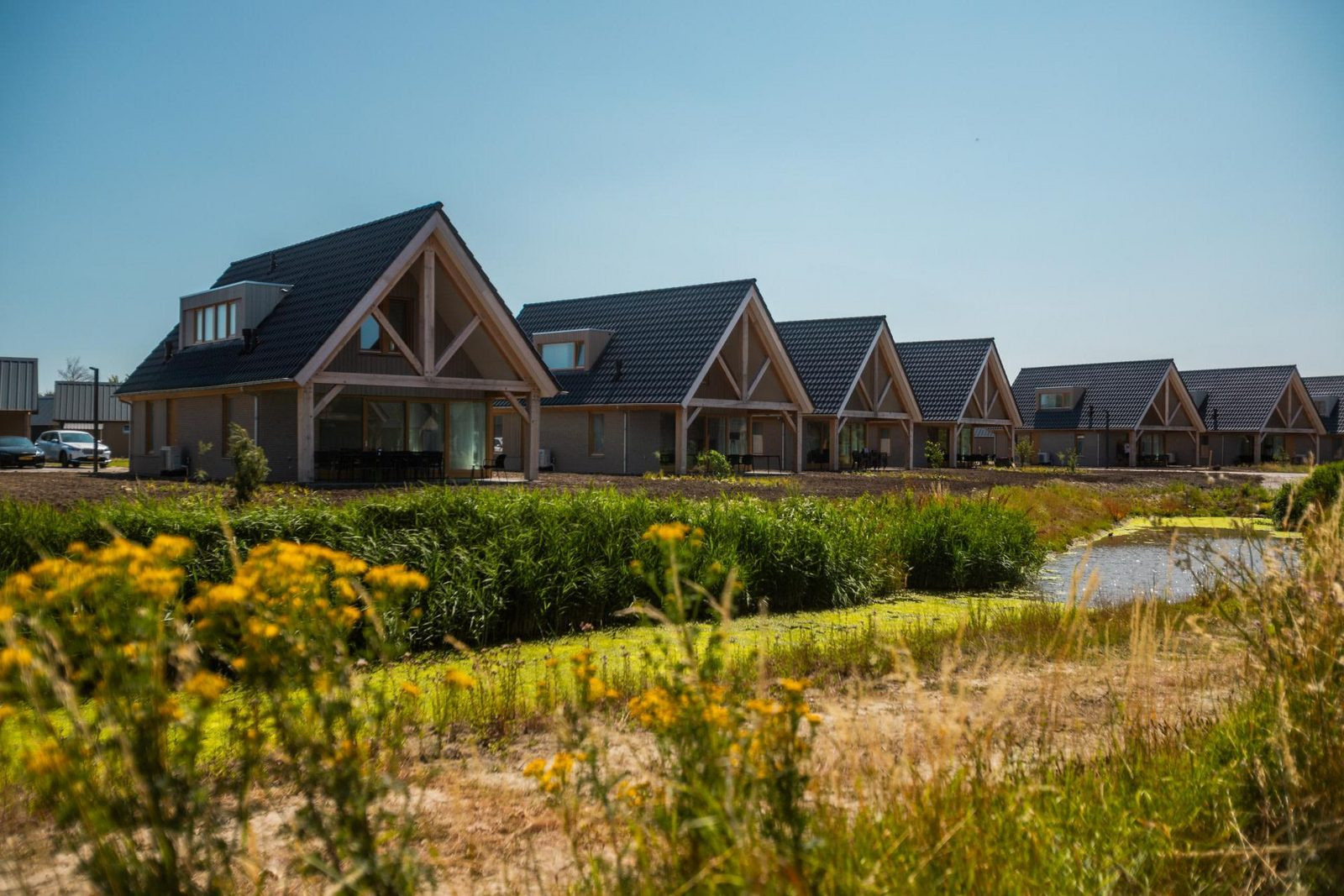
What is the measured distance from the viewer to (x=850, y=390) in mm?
34344

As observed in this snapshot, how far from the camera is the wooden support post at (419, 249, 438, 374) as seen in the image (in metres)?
21.5

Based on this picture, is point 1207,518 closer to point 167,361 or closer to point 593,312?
point 593,312

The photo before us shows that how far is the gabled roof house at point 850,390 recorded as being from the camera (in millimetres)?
34844

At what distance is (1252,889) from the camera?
360 centimetres

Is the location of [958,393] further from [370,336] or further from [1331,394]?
[1331,394]

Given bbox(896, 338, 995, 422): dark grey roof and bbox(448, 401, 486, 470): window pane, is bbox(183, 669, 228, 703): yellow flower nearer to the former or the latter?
bbox(448, 401, 486, 470): window pane

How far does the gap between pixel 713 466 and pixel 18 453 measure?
25.0m

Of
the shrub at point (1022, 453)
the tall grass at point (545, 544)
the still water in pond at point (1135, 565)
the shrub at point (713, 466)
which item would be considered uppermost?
the shrub at point (1022, 453)

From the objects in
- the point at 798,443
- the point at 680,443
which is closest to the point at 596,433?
the point at 680,443

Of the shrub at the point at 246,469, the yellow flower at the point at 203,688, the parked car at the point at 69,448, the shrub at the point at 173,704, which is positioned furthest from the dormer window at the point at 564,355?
the yellow flower at the point at 203,688

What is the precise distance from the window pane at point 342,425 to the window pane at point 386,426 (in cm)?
16

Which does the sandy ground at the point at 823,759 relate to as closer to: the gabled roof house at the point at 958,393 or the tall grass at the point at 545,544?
the tall grass at the point at 545,544

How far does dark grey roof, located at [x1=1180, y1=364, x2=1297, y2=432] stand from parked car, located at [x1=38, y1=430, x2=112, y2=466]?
5521 cm

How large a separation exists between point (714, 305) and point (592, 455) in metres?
5.45
